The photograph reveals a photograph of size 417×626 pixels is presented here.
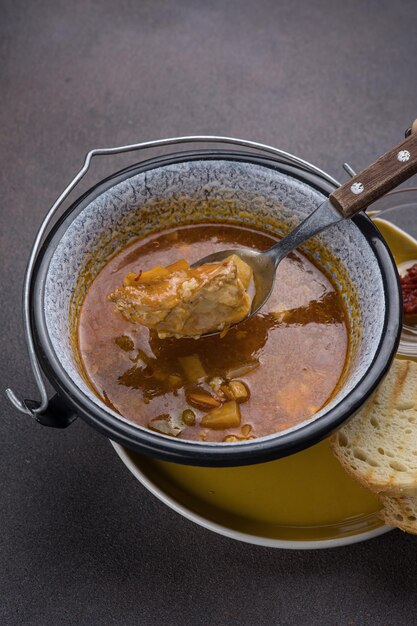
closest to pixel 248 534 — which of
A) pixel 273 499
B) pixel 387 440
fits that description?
pixel 273 499

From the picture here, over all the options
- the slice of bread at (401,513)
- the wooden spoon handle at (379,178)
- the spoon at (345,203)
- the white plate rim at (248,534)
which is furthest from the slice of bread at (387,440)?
the wooden spoon handle at (379,178)

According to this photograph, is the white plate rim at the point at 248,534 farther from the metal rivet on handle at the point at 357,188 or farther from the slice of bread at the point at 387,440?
the metal rivet on handle at the point at 357,188

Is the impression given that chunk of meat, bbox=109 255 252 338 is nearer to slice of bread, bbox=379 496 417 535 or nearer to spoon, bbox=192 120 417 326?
spoon, bbox=192 120 417 326

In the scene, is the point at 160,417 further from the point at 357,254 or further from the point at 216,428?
the point at 357,254

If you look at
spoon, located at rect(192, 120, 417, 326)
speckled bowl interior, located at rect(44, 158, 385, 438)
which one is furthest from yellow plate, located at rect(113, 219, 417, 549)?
spoon, located at rect(192, 120, 417, 326)

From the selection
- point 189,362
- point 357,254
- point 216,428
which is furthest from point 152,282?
point 357,254

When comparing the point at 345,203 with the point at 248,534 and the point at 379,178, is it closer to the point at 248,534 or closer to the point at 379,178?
the point at 379,178
